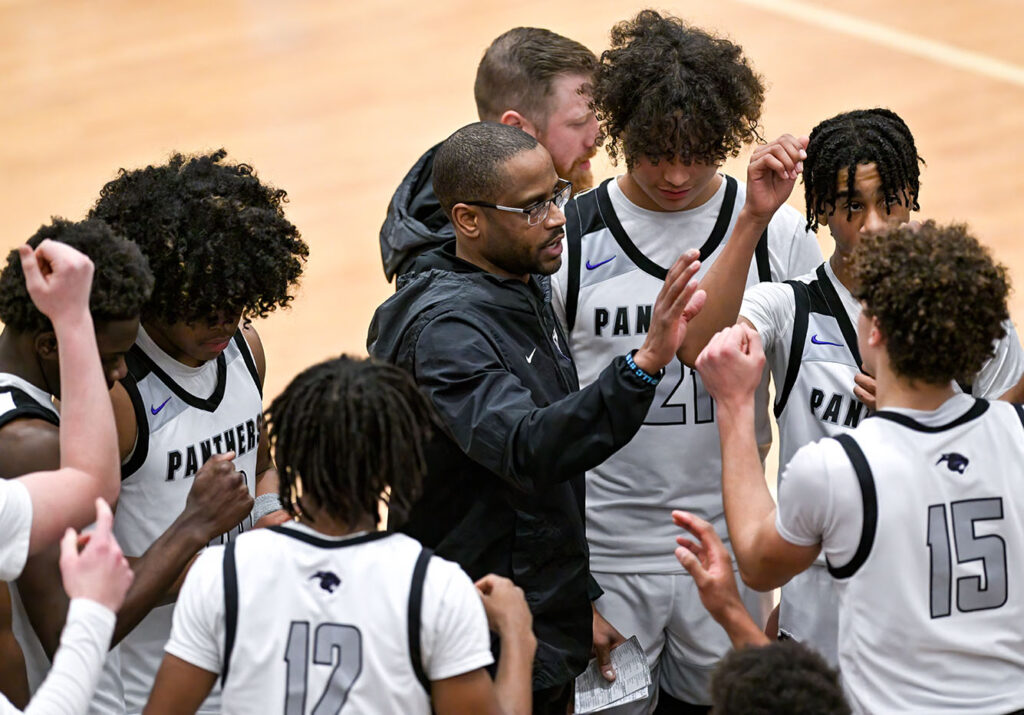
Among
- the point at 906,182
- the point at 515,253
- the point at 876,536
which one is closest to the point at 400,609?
the point at 876,536

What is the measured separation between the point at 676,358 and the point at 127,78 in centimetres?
849

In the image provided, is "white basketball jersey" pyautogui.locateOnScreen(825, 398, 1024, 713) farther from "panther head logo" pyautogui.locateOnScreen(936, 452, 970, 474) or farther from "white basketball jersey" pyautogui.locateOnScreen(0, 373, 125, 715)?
"white basketball jersey" pyautogui.locateOnScreen(0, 373, 125, 715)

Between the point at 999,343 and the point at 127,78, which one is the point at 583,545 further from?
the point at 127,78

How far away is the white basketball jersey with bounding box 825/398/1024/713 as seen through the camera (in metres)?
2.30

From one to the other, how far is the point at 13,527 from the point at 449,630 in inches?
29.4

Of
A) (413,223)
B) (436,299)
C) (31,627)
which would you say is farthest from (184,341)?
(413,223)

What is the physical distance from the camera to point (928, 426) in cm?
235

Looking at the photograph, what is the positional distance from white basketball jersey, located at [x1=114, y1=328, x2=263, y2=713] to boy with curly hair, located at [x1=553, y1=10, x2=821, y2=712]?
2.94ft

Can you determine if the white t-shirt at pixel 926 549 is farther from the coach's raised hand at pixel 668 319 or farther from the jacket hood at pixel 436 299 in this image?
the jacket hood at pixel 436 299

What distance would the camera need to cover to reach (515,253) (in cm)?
313

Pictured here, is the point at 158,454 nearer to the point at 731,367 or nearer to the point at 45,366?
the point at 45,366

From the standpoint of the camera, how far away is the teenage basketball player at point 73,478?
2.14 metres

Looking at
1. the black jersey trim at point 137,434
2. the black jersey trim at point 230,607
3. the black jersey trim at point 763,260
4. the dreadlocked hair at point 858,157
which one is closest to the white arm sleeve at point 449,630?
the black jersey trim at point 230,607

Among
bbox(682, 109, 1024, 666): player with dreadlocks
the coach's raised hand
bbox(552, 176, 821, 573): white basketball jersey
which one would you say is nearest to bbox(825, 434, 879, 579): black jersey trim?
the coach's raised hand
